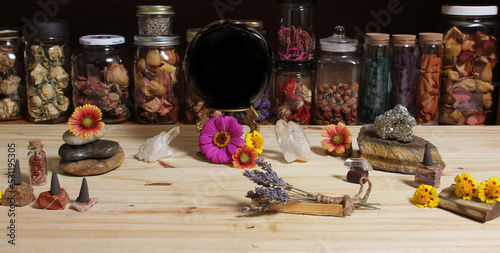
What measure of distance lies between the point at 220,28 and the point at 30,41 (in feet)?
1.89

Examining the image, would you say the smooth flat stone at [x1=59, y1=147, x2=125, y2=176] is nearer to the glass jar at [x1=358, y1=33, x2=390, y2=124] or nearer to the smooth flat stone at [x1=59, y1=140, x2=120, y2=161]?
the smooth flat stone at [x1=59, y1=140, x2=120, y2=161]

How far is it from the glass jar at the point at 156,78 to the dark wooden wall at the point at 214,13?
18 centimetres

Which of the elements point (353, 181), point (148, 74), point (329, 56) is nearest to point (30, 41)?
point (148, 74)

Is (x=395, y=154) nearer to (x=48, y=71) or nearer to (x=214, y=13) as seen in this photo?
(x=214, y=13)

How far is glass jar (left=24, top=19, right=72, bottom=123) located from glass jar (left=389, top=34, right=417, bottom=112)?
83 cm

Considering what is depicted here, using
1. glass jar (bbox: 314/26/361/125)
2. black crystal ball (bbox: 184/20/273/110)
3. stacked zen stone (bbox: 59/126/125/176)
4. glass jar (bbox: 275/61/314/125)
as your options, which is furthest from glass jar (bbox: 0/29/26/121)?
glass jar (bbox: 314/26/361/125)

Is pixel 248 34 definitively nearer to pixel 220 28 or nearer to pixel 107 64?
pixel 220 28

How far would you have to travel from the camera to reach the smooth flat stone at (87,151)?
3.53ft

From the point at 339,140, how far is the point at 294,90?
0.82 ft

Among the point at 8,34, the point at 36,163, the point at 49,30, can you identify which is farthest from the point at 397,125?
the point at 8,34

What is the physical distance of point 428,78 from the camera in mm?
1428

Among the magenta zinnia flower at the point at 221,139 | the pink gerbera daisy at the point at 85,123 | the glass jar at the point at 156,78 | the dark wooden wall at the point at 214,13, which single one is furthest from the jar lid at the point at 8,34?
the magenta zinnia flower at the point at 221,139

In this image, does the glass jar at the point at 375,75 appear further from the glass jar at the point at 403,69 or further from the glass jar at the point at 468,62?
the glass jar at the point at 468,62

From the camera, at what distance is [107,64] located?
1.40 metres
